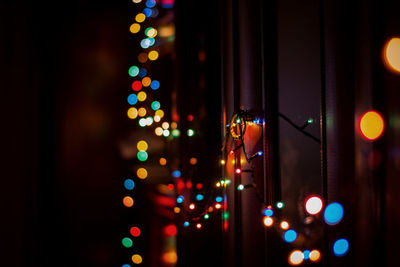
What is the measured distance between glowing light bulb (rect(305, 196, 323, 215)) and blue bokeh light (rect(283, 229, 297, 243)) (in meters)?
0.08

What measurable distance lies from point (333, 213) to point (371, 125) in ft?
0.65

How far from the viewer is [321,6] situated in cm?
60

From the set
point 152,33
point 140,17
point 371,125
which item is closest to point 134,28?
point 140,17

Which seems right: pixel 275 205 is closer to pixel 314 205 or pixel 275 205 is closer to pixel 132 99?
pixel 314 205

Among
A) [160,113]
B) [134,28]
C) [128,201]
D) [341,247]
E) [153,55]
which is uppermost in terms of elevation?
[134,28]

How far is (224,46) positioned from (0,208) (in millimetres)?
1499

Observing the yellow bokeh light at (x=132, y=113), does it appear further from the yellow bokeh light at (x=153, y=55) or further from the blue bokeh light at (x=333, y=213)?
the blue bokeh light at (x=333, y=213)

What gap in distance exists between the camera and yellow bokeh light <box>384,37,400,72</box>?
1.57 ft

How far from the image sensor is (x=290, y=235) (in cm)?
78

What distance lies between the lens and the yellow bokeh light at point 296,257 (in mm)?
729

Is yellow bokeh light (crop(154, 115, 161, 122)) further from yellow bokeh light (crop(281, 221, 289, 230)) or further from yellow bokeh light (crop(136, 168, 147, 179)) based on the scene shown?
yellow bokeh light (crop(281, 221, 289, 230))

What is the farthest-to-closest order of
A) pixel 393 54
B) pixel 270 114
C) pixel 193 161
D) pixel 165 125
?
pixel 165 125
pixel 193 161
pixel 270 114
pixel 393 54

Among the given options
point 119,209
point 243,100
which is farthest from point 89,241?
point 243,100

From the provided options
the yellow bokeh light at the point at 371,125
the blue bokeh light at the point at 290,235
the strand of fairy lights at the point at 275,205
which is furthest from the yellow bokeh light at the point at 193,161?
the yellow bokeh light at the point at 371,125
